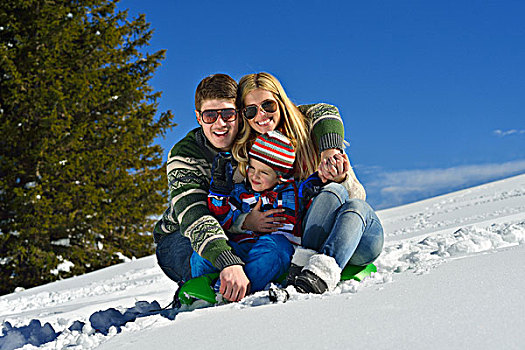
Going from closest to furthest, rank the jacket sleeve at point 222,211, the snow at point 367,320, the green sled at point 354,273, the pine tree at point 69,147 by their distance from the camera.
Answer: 1. the snow at point 367,320
2. the green sled at point 354,273
3. the jacket sleeve at point 222,211
4. the pine tree at point 69,147

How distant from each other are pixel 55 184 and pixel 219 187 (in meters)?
7.77

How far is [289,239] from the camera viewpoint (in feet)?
7.51

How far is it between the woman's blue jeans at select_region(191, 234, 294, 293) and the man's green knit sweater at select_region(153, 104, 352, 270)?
11cm

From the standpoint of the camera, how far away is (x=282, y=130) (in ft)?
8.04

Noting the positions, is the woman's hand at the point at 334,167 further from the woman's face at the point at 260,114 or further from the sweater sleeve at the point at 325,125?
the woman's face at the point at 260,114

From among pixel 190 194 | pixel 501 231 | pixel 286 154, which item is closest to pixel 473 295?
pixel 286 154

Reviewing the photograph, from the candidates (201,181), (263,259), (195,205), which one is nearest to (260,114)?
(201,181)

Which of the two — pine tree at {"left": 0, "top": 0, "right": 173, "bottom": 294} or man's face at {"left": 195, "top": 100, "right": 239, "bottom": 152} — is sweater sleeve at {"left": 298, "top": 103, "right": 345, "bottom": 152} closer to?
man's face at {"left": 195, "top": 100, "right": 239, "bottom": 152}

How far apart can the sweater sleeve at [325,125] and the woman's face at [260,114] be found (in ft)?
0.79

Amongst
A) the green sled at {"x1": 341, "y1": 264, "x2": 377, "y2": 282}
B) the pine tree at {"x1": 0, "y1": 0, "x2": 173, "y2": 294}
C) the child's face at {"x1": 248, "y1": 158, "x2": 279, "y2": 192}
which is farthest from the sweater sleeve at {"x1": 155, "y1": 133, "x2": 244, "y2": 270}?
the pine tree at {"x1": 0, "y1": 0, "x2": 173, "y2": 294}

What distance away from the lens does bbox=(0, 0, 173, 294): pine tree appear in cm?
904

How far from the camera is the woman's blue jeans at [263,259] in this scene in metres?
2.13

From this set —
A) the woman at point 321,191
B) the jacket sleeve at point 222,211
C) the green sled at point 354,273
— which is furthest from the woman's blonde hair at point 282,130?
the green sled at point 354,273

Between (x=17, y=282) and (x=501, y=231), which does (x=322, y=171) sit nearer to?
(x=501, y=231)
